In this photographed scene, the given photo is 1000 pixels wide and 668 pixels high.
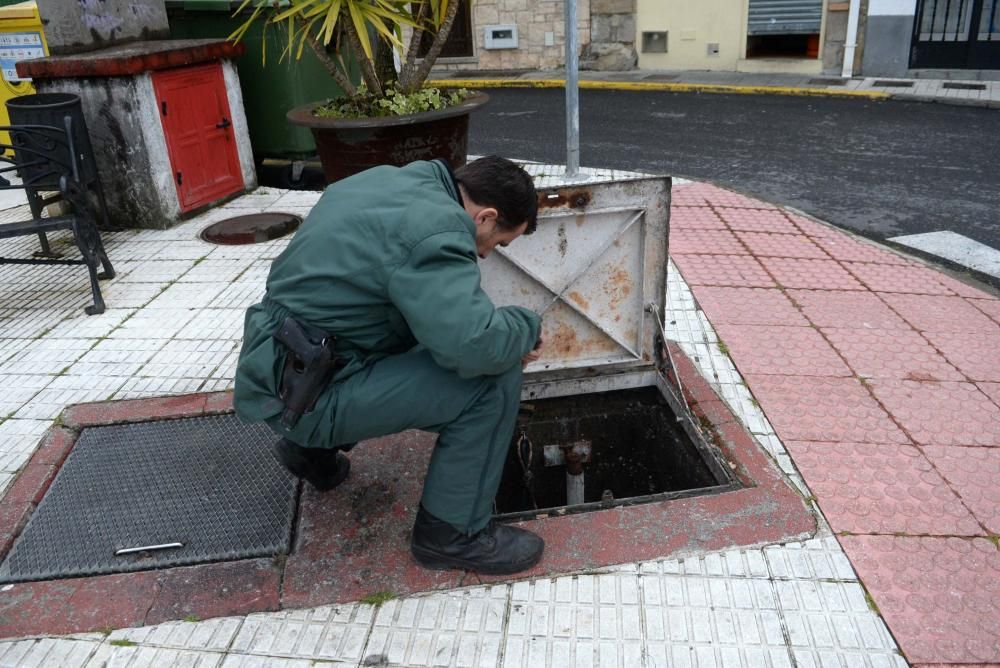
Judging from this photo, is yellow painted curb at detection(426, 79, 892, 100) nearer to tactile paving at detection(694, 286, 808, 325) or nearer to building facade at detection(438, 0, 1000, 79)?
building facade at detection(438, 0, 1000, 79)

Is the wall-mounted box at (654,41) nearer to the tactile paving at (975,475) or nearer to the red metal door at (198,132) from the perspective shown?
the red metal door at (198,132)

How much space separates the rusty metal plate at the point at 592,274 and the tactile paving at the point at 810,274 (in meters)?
1.93

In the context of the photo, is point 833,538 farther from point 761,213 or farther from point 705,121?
point 705,121

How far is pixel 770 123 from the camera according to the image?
33.9 ft

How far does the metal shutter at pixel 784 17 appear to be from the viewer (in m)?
13.7

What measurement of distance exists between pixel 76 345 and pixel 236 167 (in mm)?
3206

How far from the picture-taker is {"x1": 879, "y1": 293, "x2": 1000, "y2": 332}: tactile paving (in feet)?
14.8

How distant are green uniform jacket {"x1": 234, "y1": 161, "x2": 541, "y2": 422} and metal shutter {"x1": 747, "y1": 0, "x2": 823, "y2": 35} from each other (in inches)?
519

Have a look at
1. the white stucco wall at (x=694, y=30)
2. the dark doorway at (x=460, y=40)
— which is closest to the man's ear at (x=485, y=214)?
the white stucco wall at (x=694, y=30)

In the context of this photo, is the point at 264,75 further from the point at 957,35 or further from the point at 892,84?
the point at 957,35

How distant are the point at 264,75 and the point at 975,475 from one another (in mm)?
6679

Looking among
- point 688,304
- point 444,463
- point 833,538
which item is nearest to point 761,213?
point 688,304

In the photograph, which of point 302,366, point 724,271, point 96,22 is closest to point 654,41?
point 96,22

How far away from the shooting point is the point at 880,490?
308cm
